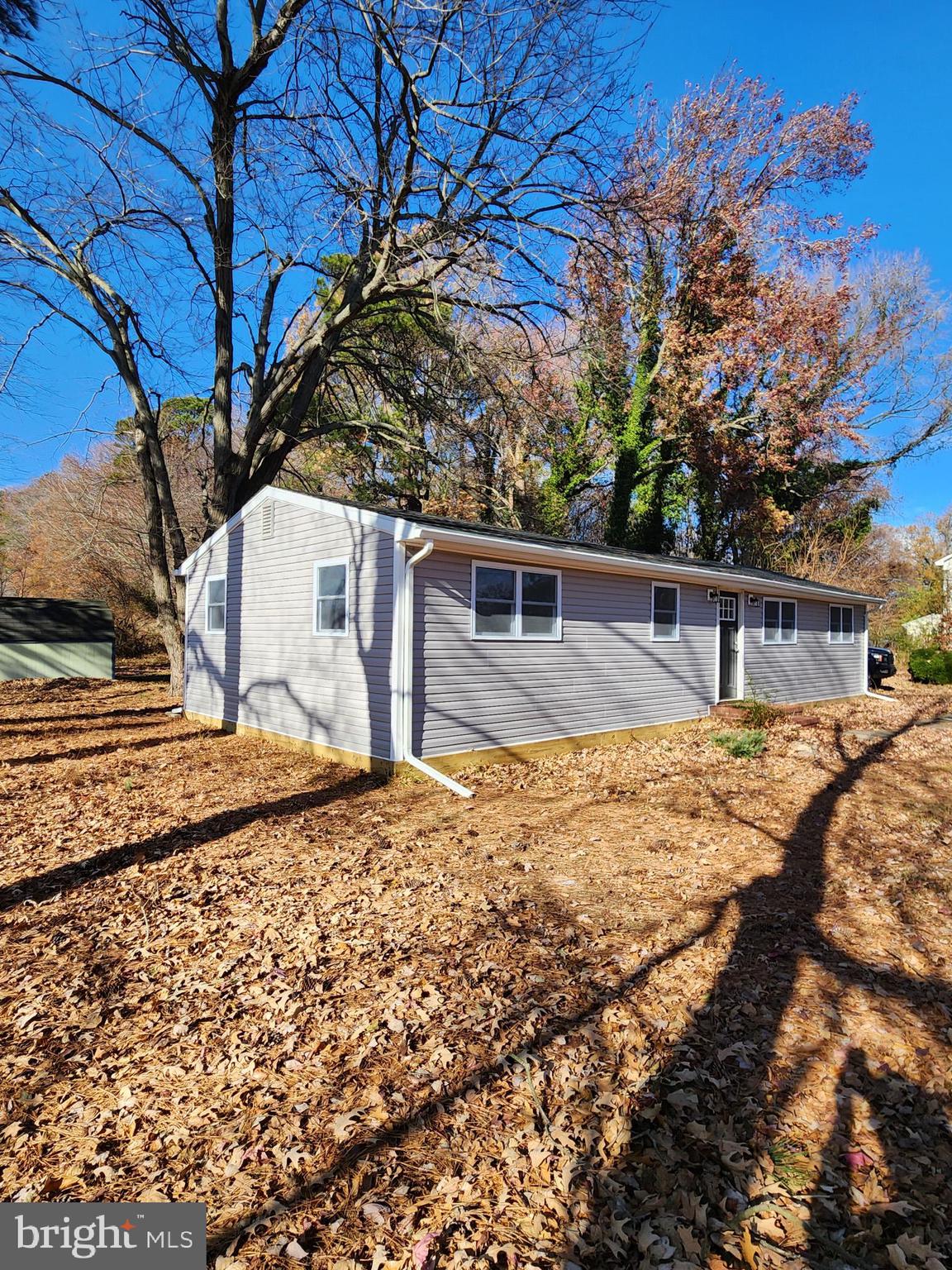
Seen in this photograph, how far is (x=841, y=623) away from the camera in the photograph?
57.5 feet

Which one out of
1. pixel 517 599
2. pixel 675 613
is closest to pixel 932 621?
pixel 675 613

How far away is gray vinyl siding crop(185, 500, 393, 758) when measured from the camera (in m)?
8.49

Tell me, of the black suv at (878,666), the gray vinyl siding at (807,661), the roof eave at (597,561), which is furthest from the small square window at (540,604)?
the black suv at (878,666)

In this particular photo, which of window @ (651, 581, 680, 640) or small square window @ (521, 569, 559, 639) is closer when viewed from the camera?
small square window @ (521, 569, 559, 639)

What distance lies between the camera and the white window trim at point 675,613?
1164 cm

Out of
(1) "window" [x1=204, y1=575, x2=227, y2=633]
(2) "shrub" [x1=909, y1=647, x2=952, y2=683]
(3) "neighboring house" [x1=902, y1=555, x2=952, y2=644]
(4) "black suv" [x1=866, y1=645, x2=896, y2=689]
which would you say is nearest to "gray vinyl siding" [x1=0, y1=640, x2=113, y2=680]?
(1) "window" [x1=204, y1=575, x2=227, y2=633]

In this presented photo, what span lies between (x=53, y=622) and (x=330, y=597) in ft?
42.3

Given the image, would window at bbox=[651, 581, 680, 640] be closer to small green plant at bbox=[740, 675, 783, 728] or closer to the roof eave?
the roof eave

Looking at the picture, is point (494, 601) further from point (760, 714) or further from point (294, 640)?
point (760, 714)

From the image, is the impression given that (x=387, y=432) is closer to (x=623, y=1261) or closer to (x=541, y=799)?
(x=541, y=799)

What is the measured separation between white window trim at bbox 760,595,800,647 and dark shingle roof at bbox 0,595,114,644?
56.7 ft

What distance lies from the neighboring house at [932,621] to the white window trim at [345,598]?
2374 cm

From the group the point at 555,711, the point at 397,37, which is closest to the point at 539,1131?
the point at 555,711

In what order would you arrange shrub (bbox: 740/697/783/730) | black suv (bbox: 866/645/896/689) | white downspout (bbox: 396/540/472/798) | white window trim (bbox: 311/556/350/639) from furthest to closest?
black suv (bbox: 866/645/896/689)
shrub (bbox: 740/697/783/730)
white window trim (bbox: 311/556/350/639)
white downspout (bbox: 396/540/472/798)
